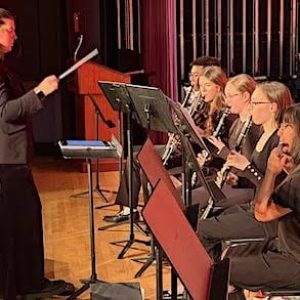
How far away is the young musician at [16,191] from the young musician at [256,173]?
0.86 m

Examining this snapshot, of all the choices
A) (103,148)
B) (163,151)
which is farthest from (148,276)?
(163,151)

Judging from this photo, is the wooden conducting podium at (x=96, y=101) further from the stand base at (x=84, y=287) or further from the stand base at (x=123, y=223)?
the stand base at (x=84, y=287)

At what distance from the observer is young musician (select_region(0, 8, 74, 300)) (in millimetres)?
3543

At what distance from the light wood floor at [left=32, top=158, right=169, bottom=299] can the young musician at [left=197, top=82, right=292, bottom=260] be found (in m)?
0.56

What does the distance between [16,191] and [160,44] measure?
4413mm

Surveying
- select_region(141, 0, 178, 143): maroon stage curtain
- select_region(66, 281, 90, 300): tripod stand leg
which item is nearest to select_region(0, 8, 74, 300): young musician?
select_region(66, 281, 90, 300): tripod stand leg

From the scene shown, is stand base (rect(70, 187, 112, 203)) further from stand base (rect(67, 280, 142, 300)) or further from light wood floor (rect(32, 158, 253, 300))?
stand base (rect(67, 280, 142, 300))

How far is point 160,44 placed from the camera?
25.7ft

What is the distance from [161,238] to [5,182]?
177 centimetres

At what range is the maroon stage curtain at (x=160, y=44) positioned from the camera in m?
7.79

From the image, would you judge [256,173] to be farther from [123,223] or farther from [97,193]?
[97,193]

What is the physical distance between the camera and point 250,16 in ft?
27.9

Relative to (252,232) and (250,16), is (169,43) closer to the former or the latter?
(250,16)

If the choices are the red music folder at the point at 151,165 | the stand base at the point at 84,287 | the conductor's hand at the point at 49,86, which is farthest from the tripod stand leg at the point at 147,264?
the red music folder at the point at 151,165
